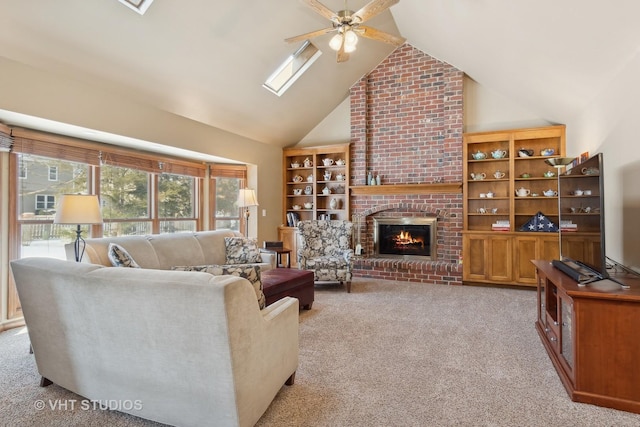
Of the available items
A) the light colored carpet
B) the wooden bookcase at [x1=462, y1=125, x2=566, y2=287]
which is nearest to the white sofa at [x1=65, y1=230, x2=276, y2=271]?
the light colored carpet

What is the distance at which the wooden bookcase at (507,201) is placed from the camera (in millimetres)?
4746

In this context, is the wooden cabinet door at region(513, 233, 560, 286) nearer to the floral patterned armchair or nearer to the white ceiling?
the white ceiling

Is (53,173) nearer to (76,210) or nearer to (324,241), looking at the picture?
(76,210)

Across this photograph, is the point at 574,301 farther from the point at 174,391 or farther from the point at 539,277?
the point at 174,391

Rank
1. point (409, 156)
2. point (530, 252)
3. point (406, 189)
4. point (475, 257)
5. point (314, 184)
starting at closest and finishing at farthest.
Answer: point (530, 252)
point (475, 257)
point (406, 189)
point (409, 156)
point (314, 184)

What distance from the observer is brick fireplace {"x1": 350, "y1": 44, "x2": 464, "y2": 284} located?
5.30 metres

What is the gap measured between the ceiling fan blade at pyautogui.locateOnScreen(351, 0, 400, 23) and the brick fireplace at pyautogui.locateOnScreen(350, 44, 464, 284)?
2879 mm

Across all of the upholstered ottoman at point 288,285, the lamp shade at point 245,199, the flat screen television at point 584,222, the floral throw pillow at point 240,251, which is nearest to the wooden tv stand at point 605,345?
the flat screen television at point 584,222

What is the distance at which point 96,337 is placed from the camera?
1.75 meters

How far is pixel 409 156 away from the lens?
5.72 meters

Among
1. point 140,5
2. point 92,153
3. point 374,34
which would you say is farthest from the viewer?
point 92,153

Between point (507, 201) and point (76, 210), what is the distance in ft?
18.0

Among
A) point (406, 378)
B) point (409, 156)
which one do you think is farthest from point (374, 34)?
point (406, 378)

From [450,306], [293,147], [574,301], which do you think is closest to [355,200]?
[293,147]
